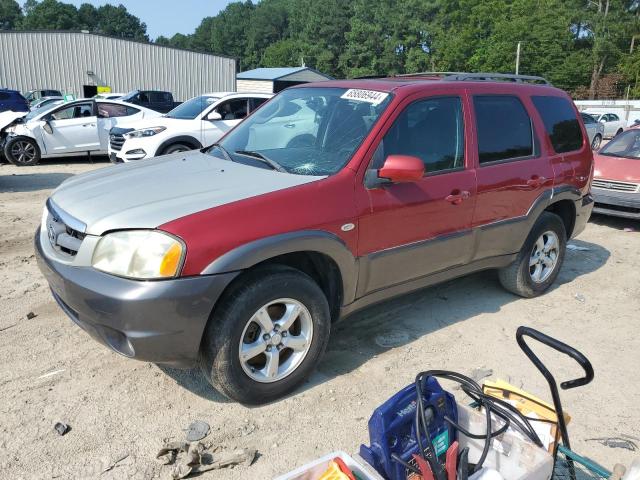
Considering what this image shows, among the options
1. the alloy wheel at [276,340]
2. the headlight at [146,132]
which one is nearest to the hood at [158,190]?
the alloy wheel at [276,340]

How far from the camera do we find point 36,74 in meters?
32.8

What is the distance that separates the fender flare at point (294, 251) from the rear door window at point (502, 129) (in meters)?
1.51

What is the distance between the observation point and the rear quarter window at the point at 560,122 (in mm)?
4840

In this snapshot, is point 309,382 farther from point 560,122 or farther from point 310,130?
point 560,122

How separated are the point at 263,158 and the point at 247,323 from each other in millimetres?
1238

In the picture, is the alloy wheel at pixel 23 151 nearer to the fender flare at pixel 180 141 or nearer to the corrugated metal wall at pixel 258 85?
the fender flare at pixel 180 141

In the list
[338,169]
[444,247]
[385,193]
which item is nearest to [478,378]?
[444,247]

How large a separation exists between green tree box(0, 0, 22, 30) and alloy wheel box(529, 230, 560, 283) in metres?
131

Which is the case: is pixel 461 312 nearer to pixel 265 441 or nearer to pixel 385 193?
pixel 385 193

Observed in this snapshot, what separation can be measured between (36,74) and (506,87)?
3466 cm

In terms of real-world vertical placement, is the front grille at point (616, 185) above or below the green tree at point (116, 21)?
below

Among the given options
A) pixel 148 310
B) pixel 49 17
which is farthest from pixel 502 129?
pixel 49 17

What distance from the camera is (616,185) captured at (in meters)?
8.27

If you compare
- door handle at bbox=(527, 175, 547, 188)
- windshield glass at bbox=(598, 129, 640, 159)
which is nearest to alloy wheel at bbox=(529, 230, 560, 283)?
door handle at bbox=(527, 175, 547, 188)
